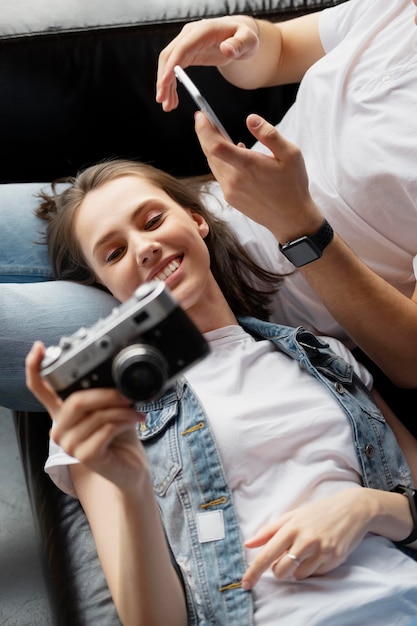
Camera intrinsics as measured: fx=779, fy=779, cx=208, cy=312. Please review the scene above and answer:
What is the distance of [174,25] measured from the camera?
1646 mm

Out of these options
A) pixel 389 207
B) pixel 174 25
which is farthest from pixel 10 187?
pixel 389 207

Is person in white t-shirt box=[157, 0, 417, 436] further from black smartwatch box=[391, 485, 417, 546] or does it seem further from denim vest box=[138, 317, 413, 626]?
black smartwatch box=[391, 485, 417, 546]

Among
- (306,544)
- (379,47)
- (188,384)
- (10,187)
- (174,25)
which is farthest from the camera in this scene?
(174,25)

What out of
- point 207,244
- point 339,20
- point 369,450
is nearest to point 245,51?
point 339,20

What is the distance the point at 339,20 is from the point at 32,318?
82cm

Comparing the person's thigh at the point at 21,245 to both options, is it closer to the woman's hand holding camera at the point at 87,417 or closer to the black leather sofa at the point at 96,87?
the black leather sofa at the point at 96,87

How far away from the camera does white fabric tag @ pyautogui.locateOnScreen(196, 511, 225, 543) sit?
3.57 feet

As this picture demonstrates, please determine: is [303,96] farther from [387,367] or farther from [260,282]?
[387,367]

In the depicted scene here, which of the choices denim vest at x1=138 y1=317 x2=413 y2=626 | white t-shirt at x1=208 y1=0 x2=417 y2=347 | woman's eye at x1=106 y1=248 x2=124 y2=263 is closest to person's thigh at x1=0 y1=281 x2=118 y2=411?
woman's eye at x1=106 y1=248 x2=124 y2=263

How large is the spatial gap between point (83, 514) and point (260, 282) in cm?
51

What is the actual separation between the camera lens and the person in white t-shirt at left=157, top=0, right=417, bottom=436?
1.30 ft

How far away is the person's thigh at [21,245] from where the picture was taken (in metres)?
1.42

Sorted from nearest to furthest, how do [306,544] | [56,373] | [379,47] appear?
1. [56,373]
2. [306,544]
3. [379,47]

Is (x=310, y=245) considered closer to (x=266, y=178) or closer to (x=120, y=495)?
(x=266, y=178)
